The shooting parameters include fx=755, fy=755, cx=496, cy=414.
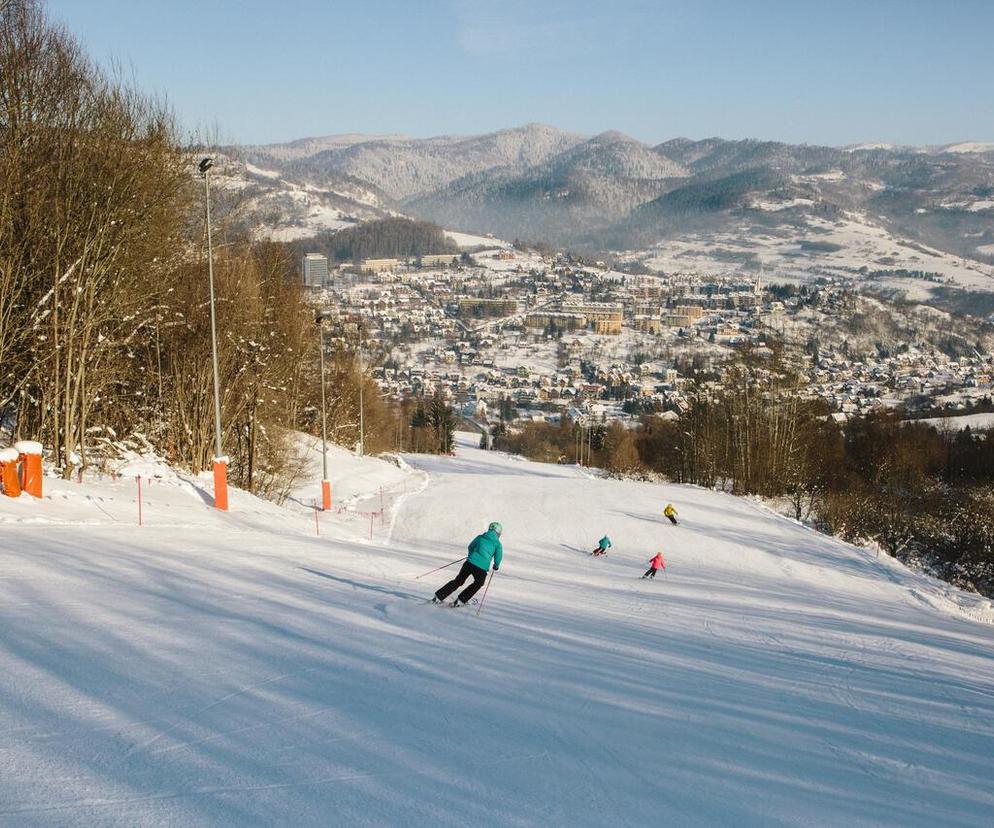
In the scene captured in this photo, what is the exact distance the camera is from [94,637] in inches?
301

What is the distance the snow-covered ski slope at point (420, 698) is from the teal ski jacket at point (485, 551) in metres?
0.77

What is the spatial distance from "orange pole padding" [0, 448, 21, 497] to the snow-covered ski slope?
1.06 ft

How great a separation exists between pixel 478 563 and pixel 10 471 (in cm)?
963

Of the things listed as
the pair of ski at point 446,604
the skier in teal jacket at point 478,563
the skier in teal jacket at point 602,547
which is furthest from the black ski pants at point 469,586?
the skier in teal jacket at point 602,547

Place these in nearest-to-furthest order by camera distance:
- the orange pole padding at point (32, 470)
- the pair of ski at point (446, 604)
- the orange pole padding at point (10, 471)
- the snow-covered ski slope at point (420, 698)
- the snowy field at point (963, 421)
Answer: the snow-covered ski slope at point (420, 698) < the pair of ski at point (446, 604) < the orange pole padding at point (10, 471) < the orange pole padding at point (32, 470) < the snowy field at point (963, 421)

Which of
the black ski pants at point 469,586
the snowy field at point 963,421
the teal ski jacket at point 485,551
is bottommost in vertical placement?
the snowy field at point 963,421

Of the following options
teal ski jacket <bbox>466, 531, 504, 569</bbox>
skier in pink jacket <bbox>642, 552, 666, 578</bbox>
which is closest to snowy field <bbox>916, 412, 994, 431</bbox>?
skier in pink jacket <bbox>642, 552, 666, 578</bbox>

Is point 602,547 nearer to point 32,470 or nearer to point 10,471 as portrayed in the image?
point 32,470

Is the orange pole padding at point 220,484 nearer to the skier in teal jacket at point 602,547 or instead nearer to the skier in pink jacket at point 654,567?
the skier in pink jacket at point 654,567

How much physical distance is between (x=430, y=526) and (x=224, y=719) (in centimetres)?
2005

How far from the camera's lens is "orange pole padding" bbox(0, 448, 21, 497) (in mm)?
14156

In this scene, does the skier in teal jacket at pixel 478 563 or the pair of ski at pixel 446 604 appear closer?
the skier in teal jacket at pixel 478 563

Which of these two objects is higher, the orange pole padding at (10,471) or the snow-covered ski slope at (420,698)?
the orange pole padding at (10,471)

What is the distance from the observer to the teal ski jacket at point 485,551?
10.8 metres
